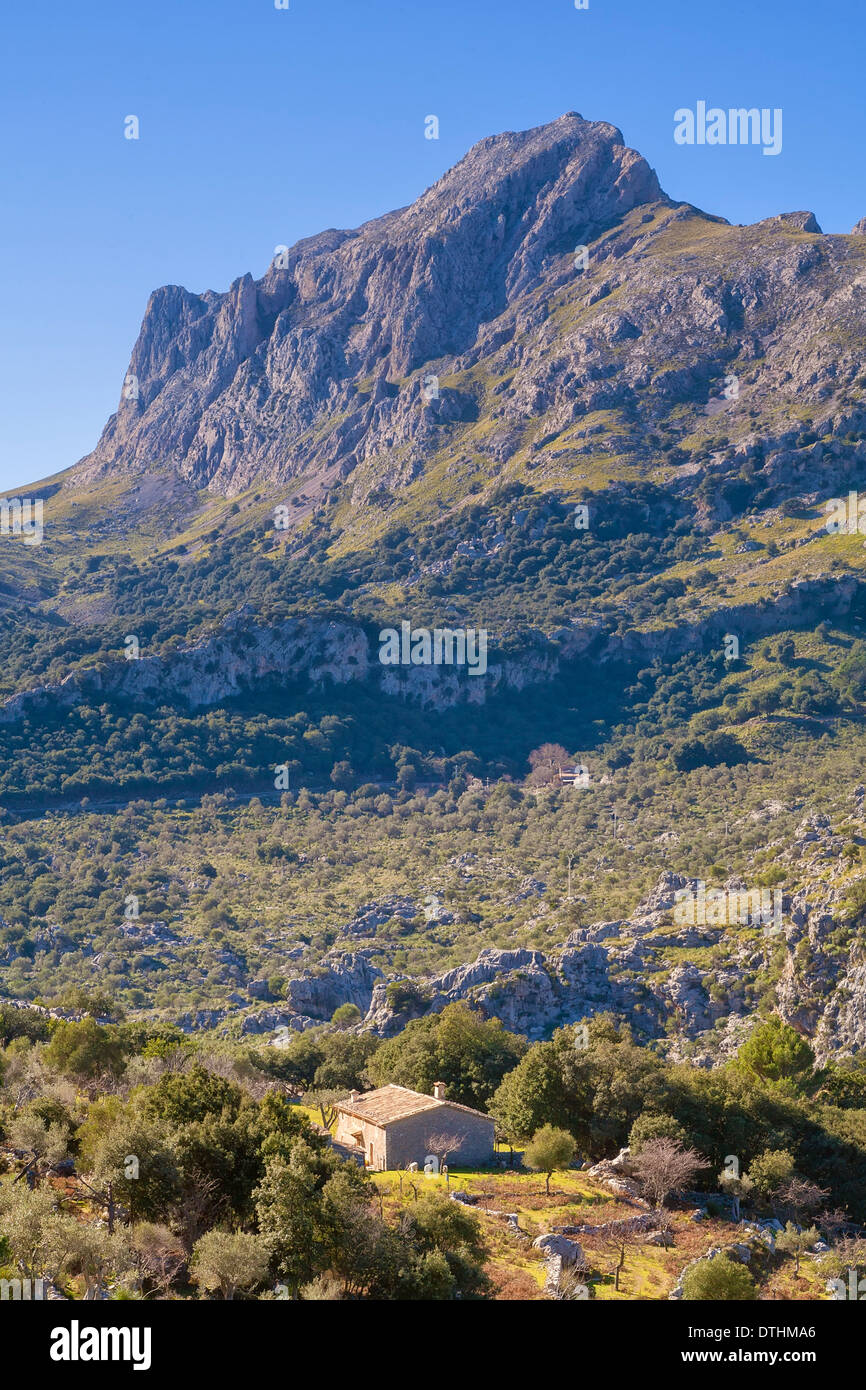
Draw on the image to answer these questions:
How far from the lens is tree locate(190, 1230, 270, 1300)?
22.3 metres

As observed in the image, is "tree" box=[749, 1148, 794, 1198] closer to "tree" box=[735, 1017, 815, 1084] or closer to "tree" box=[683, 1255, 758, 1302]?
"tree" box=[735, 1017, 815, 1084]

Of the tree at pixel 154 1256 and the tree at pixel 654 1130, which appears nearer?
the tree at pixel 154 1256

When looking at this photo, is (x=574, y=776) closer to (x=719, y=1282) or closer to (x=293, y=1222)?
(x=719, y=1282)

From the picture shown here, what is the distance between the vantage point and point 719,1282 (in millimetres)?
25891

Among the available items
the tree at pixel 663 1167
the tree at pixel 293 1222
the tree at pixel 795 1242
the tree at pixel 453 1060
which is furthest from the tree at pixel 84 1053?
the tree at pixel 795 1242

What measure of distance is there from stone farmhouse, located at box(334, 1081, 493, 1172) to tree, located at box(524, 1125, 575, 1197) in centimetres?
292

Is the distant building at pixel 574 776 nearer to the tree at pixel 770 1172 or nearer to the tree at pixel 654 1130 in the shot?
the tree at pixel 654 1130

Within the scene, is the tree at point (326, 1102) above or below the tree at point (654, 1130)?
below

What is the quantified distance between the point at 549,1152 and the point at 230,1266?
16466 mm

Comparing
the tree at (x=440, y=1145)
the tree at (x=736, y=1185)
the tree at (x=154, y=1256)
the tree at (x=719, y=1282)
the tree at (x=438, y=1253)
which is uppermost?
the tree at (x=154, y=1256)

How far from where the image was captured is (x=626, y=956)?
2682 inches

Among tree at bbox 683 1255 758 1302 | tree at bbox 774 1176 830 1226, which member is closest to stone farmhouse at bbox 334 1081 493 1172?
tree at bbox 774 1176 830 1226

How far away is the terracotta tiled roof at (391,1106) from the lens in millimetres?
38156
